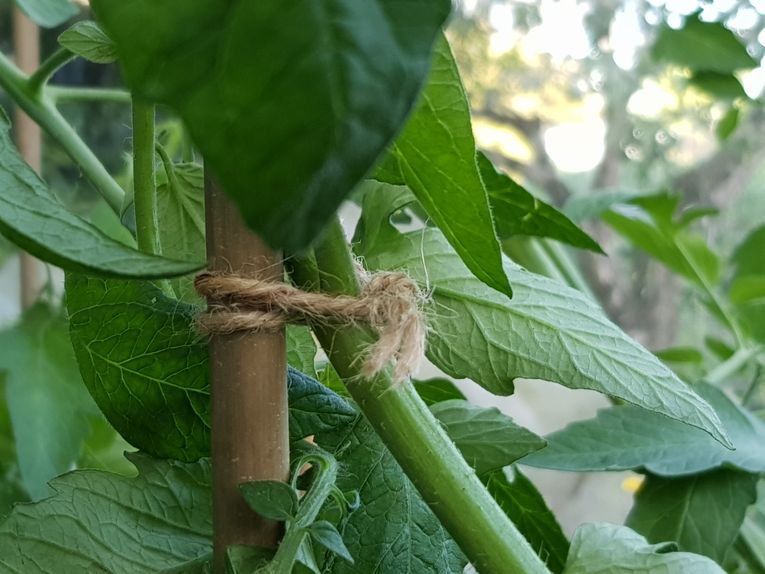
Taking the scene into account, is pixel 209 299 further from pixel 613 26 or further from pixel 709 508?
pixel 613 26

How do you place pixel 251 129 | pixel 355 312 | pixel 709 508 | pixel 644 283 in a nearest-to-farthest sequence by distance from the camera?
pixel 251 129 → pixel 355 312 → pixel 709 508 → pixel 644 283

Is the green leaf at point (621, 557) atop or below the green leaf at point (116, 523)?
below

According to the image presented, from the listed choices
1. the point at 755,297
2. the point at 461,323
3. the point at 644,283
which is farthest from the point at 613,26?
the point at 461,323

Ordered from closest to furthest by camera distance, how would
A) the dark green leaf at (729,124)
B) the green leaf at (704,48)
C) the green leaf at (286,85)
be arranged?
the green leaf at (286,85)
the green leaf at (704,48)
the dark green leaf at (729,124)

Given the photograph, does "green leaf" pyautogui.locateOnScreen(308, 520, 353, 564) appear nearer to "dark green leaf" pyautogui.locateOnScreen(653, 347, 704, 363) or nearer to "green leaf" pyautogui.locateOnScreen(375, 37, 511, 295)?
"green leaf" pyautogui.locateOnScreen(375, 37, 511, 295)

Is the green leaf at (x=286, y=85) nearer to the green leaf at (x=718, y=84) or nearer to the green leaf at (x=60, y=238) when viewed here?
the green leaf at (x=60, y=238)

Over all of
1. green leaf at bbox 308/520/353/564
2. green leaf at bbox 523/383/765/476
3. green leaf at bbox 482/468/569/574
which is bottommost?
green leaf at bbox 523/383/765/476

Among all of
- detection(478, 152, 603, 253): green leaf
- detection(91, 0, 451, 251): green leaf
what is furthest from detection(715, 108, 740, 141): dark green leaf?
detection(91, 0, 451, 251): green leaf

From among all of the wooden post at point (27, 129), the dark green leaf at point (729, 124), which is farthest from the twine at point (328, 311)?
the dark green leaf at point (729, 124)
